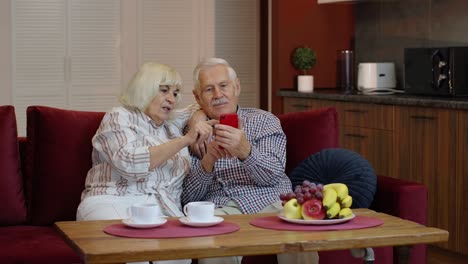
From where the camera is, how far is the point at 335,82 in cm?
712

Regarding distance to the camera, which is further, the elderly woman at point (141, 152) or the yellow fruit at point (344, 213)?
the elderly woman at point (141, 152)

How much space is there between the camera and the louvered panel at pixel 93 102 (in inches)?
269

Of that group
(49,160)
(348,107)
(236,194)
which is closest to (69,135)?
(49,160)

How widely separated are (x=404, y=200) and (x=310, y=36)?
3618mm

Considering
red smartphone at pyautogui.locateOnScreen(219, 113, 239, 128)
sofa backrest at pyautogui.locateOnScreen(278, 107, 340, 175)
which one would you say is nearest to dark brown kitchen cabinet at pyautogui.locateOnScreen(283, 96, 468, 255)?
sofa backrest at pyautogui.locateOnScreen(278, 107, 340, 175)

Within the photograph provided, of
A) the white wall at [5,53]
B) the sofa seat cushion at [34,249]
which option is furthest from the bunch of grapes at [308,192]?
the white wall at [5,53]

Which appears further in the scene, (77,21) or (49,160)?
(77,21)

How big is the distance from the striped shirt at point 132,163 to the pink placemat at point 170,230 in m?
0.64

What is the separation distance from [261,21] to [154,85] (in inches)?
154

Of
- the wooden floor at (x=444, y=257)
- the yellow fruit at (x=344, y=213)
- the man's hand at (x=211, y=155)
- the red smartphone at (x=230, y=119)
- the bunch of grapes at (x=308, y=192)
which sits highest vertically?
the red smartphone at (x=230, y=119)

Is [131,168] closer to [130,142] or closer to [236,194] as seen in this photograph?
[130,142]

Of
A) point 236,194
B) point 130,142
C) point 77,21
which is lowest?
point 236,194

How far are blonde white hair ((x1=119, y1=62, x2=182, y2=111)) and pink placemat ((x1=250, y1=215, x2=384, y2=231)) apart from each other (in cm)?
87

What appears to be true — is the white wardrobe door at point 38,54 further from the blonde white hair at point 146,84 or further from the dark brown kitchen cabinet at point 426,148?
the blonde white hair at point 146,84
